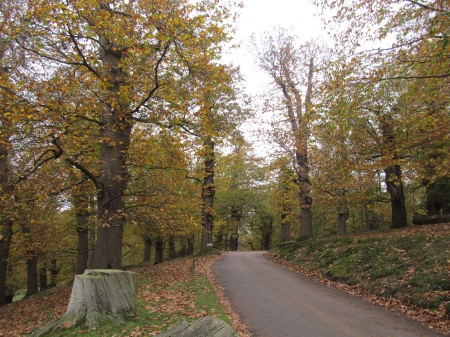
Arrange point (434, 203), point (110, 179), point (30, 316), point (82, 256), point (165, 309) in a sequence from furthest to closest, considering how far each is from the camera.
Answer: point (82, 256) < point (434, 203) < point (30, 316) < point (110, 179) < point (165, 309)

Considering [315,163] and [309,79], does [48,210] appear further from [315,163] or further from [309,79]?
[309,79]

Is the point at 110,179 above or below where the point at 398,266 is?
above

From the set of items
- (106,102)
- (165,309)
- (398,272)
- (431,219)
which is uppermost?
(106,102)

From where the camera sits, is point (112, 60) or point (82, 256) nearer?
point (112, 60)

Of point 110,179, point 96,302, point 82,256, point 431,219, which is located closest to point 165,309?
point 96,302

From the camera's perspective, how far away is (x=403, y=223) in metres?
18.0

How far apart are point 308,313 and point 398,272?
11.3 ft

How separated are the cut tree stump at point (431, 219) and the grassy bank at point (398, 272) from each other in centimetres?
551

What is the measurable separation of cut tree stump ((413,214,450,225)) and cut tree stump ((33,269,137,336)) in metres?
16.4

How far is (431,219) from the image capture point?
652 inches

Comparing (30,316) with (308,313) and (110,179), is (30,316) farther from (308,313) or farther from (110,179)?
(308,313)

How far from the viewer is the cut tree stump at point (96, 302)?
5301mm

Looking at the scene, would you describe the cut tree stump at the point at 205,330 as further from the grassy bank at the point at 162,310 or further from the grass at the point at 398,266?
the grass at the point at 398,266

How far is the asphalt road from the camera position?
6543 millimetres
